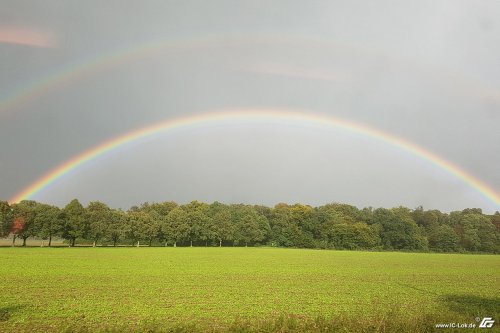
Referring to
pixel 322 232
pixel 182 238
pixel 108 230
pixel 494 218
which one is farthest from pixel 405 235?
pixel 108 230

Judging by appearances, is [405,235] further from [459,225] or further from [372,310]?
[372,310]

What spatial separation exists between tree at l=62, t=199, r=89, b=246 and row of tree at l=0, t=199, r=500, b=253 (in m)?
5.53

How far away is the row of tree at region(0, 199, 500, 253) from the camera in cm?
13250

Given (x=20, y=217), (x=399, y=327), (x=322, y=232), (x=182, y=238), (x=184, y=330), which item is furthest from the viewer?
(x=322, y=232)

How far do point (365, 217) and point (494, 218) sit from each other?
5775cm

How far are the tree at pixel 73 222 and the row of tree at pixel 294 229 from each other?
5.53 meters

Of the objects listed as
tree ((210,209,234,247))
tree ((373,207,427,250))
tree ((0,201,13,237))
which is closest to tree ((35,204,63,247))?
tree ((0,201,13,237))

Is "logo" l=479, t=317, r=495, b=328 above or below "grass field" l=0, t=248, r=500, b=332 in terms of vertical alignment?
above

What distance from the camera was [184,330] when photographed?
12023 mm

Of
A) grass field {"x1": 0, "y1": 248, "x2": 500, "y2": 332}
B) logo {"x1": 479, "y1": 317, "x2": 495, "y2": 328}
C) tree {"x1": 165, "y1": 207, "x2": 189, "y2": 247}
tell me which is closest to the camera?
grass field {"x1": 0, "y1": 248, "x2": 500, "y2": 332}

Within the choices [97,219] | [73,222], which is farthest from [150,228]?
[73,222]

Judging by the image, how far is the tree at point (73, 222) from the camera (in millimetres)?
110125

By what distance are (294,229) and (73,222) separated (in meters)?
84.1

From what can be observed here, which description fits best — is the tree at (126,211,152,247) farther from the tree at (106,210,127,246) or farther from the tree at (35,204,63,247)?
the tree at (35,204,63,247)
